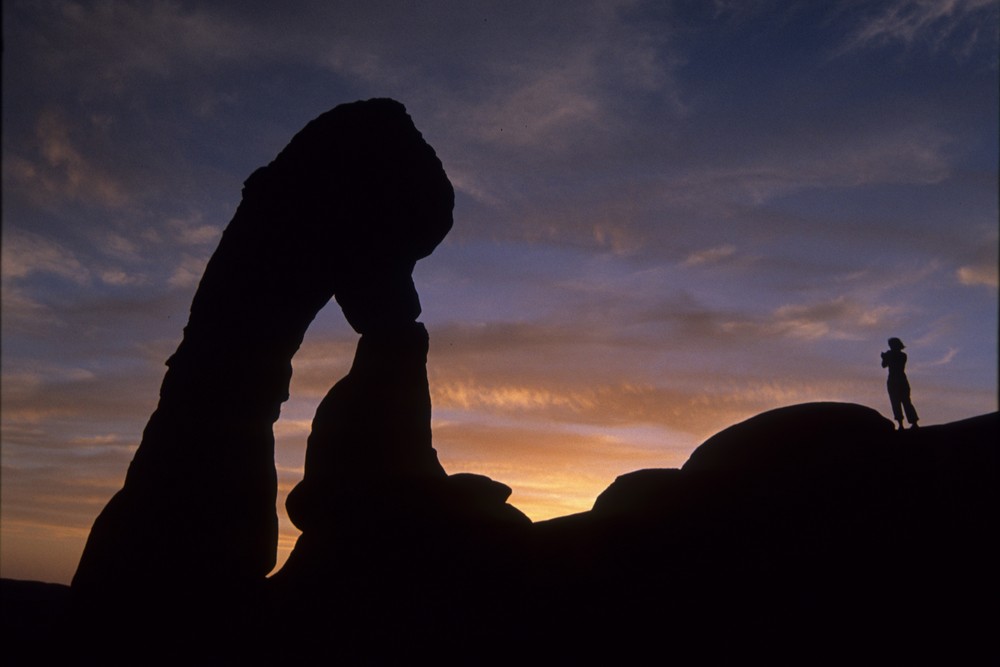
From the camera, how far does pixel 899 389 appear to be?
16.0m

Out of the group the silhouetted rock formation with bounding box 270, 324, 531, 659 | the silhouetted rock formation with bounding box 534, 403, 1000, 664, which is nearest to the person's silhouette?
the silhouetted rock formation with bounding box 534, 403, 1000, 664

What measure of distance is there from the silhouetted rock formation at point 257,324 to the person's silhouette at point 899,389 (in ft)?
37.1

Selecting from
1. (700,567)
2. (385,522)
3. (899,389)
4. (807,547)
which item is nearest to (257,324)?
(385,522)

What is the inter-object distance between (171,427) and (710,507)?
11.6 meters

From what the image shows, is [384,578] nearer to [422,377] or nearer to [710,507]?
[422,377]

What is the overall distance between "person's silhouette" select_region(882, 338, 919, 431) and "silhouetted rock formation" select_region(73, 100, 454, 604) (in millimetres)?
11316

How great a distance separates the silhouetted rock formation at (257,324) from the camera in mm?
15305

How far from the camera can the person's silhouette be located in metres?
15.9

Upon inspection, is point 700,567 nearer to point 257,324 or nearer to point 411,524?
point 411,524

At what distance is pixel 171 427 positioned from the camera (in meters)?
16.1

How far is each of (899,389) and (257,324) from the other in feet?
48.0

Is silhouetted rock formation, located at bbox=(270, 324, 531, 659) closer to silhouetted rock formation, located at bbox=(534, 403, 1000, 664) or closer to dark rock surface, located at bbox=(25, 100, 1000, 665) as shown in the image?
dark rock surface, located at bbox=(25, 100, 1000, 665)

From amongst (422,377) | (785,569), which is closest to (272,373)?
(422,377)

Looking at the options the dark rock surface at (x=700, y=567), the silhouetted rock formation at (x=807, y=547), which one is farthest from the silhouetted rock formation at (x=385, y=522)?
the silhouetted rock formation at (x=807, y=547)
